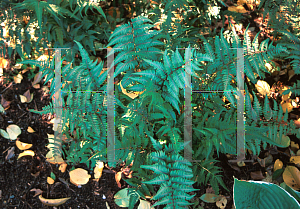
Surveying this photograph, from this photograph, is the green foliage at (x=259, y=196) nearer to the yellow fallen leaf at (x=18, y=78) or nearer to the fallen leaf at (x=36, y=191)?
the fallen leaf at (x=36, y=191)

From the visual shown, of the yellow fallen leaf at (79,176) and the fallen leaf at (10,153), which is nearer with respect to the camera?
the yellow fallen leaf at (79,176)

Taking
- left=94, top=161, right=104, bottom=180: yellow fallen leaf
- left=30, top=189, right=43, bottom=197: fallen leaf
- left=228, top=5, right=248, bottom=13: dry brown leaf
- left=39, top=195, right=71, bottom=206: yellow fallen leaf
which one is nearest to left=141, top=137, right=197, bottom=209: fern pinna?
left=94, top=161, right=104, bottom=180: yellow fallen leaf

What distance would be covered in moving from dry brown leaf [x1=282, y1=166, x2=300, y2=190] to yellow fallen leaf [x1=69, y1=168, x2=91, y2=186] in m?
1.53

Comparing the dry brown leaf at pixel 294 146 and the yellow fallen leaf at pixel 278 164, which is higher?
the dry brown leaf at pixel 294 146

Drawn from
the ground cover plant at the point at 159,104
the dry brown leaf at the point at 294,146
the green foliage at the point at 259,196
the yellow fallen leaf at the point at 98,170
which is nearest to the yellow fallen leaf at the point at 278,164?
the ground cover plant at the point at 159,104

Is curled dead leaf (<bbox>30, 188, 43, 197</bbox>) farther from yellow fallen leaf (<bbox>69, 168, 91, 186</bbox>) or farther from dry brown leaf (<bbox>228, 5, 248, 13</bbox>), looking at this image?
dry brown leaf (<bbox>228, 5, 248, 13</bbox>)

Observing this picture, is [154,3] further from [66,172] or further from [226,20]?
[66,172]

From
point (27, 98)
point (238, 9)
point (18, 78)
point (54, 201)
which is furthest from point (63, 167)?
point (238, 9)

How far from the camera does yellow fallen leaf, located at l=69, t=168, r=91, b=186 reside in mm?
1860

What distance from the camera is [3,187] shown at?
6.50ft

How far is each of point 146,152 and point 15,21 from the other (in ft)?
4.57

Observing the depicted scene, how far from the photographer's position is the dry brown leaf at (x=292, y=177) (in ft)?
5.62

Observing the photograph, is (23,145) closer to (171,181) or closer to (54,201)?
(54,201)

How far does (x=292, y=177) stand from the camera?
173 centimetres
